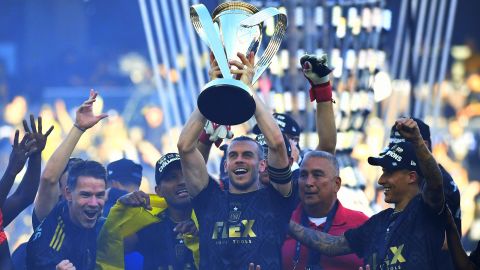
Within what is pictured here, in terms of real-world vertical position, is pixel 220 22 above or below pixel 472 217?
above

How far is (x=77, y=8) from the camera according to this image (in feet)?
68.7

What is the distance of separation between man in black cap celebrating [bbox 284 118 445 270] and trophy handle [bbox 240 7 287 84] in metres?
0.65

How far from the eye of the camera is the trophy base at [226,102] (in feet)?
17.5

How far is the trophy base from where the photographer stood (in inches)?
210

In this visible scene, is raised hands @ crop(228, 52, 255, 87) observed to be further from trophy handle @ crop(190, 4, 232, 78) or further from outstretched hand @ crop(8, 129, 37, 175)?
outstretched hand @ crop(8, 129, 37, 175)

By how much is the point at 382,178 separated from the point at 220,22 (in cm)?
102

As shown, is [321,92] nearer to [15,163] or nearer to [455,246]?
[455,246]

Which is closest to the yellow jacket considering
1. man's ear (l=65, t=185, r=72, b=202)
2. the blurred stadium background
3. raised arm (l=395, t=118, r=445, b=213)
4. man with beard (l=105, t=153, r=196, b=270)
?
man with beard (l=105, t=153, r=196, b=270)

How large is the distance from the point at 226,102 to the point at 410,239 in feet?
3.28

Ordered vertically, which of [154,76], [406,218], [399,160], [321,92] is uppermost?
[321,92]

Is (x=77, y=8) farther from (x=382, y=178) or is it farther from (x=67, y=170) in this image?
(x=382, y=178)

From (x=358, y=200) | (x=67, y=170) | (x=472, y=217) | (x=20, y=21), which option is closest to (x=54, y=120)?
A: (x=20, y=21)

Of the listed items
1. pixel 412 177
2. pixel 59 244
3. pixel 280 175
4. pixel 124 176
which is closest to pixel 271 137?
pixel 280 175

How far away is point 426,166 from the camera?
5270 millimetres
